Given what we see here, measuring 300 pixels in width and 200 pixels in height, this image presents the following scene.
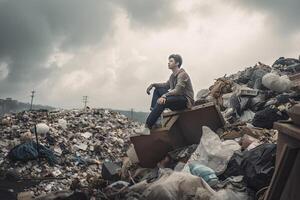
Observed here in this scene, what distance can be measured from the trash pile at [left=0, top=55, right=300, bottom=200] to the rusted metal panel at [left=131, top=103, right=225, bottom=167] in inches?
0.7

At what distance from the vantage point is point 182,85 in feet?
19.9

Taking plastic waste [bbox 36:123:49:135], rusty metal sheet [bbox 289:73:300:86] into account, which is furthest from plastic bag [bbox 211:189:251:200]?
plastic waste [bbox 36:123:49:135]

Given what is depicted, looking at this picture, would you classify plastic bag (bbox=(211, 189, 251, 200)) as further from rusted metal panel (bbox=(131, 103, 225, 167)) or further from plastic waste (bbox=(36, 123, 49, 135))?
plastic waste (bbox=(36, 123, 49, 135))

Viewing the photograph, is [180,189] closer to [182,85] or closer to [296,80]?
[182,85]

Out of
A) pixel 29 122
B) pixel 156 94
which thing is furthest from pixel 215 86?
pixel 29 122

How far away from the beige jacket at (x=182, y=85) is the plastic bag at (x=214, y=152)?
0.84m

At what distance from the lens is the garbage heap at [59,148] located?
9.18 meters

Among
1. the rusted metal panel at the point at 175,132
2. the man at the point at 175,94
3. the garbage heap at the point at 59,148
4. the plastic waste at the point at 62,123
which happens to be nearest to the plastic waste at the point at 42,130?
the garbage heap at the point at 59,148

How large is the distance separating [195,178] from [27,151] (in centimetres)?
775

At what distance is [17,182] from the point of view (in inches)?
353

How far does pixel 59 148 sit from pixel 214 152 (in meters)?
8.26

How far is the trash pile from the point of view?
4.21 m

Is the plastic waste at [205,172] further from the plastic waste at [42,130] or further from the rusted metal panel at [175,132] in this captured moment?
the plastic waste at [42,130]

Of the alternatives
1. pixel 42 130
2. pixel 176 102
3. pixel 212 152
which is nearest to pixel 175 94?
pixel 176 102
